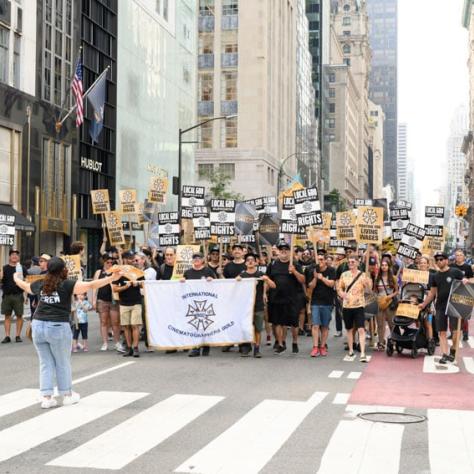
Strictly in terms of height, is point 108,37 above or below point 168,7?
below

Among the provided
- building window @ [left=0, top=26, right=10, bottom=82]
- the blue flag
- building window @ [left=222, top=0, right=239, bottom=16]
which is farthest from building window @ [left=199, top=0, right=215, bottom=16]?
building window @ [left=0, top=26, right=10, bottom=82]

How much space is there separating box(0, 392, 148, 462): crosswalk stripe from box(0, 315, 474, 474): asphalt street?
0.03 feet

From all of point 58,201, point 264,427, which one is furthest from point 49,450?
point 58,201

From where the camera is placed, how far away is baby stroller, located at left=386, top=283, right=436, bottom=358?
1371 cm

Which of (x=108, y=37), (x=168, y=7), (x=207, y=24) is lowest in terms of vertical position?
(x=108, y=37)

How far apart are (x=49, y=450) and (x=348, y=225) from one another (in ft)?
57.6

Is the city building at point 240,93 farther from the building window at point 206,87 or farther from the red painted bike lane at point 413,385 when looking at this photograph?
the red painted bike lane at point 413,385

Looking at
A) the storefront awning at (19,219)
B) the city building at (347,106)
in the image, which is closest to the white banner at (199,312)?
the storefront awning at (19,219)

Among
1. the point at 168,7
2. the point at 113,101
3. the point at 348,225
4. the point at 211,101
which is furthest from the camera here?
the point at 211,101

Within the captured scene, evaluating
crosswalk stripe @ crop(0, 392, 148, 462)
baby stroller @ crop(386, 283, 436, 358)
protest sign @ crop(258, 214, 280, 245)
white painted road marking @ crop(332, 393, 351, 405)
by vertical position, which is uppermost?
protest sign @ crop(258, 214, 280, 245)

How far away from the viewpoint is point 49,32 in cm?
3972

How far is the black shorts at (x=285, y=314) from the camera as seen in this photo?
14.0 metres

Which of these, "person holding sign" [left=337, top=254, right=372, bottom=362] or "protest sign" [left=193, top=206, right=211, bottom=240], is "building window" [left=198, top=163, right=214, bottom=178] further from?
"person holding sign" [left=337, top=254, right=372, bottom=362]

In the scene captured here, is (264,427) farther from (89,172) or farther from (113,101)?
(113,101)
